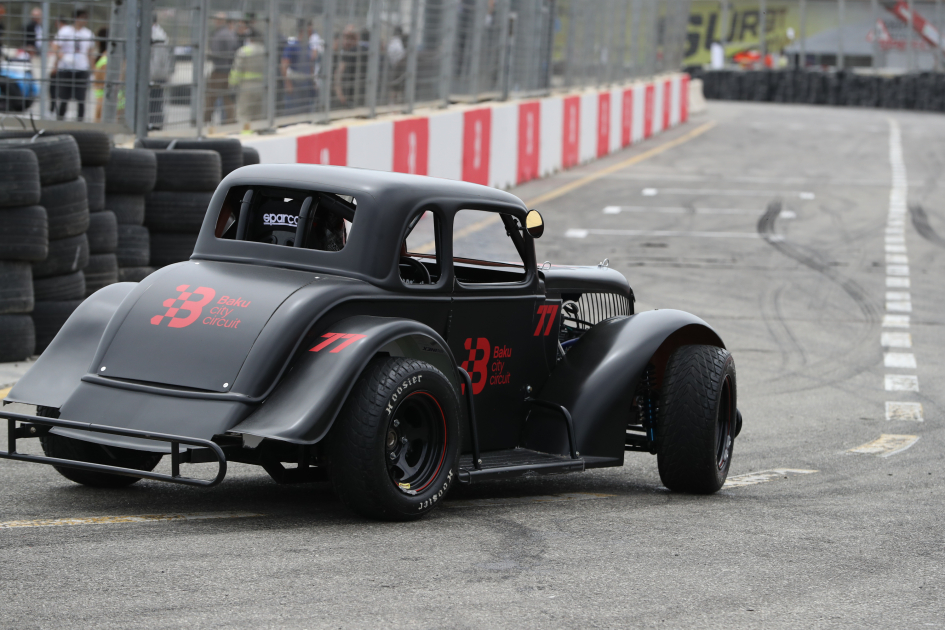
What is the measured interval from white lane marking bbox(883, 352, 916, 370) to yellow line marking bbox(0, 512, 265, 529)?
6627 millimetres

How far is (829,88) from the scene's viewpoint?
51781 millimetres

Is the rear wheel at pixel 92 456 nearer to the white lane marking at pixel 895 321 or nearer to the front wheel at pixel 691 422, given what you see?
the front wheel at pixel 691 422

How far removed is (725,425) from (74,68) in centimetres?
751

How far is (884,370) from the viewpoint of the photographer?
1001 centimetres

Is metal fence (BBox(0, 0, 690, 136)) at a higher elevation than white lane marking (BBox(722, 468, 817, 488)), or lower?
higher

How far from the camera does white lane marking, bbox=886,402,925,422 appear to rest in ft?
27.5

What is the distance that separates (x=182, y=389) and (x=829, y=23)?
6203 centimetres

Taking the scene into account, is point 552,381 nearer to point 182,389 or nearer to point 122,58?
point 182,389

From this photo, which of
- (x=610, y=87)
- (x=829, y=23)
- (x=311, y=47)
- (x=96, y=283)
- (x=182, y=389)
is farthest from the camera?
(x=829, y=23)

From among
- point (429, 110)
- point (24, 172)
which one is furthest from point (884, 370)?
point (429, 110)

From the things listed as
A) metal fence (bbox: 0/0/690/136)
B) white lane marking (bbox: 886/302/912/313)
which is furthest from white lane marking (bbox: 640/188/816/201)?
white lane marking (bbox: 886/302/912/313)

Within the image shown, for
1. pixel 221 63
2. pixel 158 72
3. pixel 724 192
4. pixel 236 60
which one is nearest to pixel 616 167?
pixel 724 192

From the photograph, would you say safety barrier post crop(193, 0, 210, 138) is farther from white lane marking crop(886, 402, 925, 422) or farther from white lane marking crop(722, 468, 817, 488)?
white lane marking crop(722, 468, 817, 488)

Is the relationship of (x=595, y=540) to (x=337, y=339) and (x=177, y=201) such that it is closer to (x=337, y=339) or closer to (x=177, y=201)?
(x=337, y=339)
